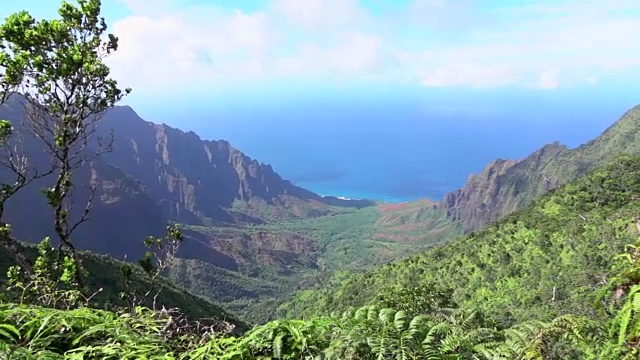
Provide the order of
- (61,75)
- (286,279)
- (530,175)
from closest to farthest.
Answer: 1. (61,75)
2. (530,175)
3. (286,279)

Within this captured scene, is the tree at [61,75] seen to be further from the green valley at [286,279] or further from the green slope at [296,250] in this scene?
the green slope at [296,250]

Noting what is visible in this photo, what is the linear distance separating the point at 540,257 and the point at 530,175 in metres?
104

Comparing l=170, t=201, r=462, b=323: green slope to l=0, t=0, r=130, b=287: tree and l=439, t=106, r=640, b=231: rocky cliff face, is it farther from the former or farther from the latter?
l=0, t=0, r=130, b=287: tree

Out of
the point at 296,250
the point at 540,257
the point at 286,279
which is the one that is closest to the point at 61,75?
the point at 540,257

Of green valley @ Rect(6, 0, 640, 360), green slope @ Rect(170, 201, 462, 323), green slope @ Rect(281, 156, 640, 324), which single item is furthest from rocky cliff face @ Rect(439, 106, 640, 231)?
green slope @ Rect(281, 156, 640, 324)

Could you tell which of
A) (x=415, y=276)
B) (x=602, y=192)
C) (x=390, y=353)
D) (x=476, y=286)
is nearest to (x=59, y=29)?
(x=390, y=353)

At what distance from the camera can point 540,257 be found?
37.0m

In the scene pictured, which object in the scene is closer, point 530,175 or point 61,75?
point 61,75

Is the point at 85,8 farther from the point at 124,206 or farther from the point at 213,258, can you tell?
the point at 124,206

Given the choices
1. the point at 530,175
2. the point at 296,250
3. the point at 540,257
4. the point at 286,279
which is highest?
the point at 530,175

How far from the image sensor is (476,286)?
37.5 metres

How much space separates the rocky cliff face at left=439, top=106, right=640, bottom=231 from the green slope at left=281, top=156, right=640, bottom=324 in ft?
160

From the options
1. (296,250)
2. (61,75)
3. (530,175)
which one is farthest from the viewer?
(296,250)

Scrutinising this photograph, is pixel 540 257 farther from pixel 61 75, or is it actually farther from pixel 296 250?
pixel 296 250
